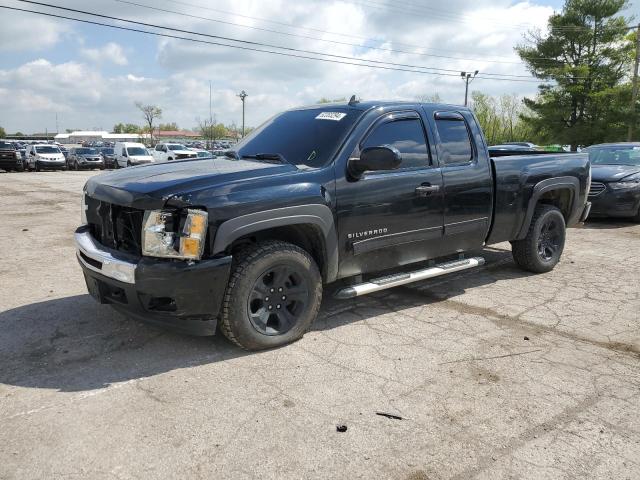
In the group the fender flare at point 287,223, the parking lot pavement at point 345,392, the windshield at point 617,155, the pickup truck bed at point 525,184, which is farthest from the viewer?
the windshield at point 617,155

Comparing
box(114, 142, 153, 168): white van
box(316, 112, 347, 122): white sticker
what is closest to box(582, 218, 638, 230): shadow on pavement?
box(316, 112, 347, 122): white sticker

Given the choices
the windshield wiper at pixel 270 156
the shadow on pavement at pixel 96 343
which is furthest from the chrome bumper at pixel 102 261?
the windshield wiper at pixel 270 156

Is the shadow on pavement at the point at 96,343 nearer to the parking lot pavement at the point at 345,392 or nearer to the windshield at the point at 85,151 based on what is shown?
the parking lot pavement at the point at 345,392

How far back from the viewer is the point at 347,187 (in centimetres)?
422

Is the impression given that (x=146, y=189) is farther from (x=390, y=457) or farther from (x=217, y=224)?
(x=390, y=457)

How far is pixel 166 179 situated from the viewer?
12.4 feet

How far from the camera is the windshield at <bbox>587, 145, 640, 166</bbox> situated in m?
11.1

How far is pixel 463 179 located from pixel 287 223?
2.08 m

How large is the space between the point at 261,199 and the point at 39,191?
1636 centimetres

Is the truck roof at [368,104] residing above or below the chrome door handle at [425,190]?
above

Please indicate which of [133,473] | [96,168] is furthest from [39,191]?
[96,168]

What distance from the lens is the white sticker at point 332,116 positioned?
4.58m

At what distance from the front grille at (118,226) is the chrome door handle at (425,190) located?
7.69 feet

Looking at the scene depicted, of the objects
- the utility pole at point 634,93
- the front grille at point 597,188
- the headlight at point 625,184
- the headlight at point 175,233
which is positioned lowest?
the front grille at point 597,188
